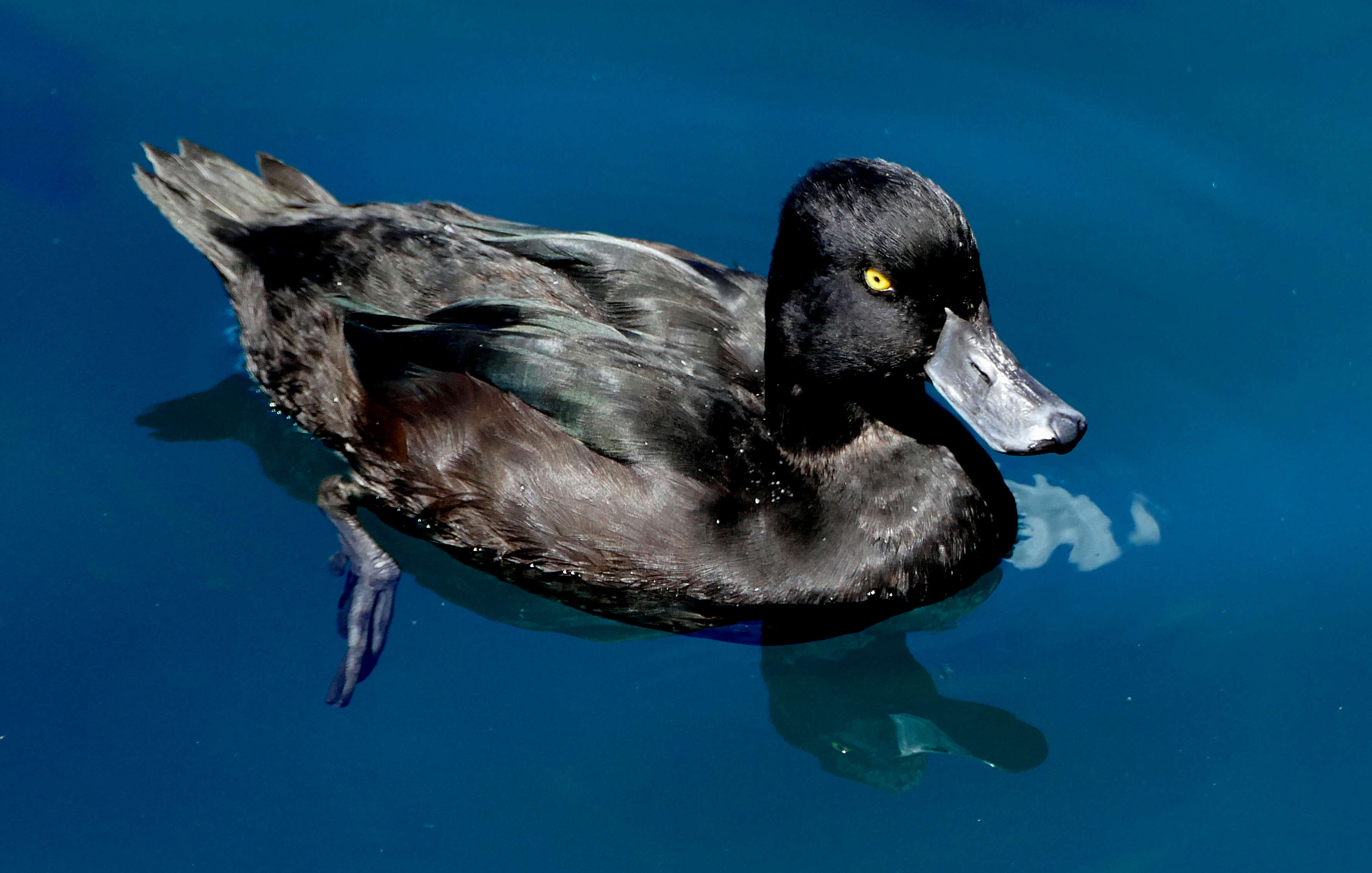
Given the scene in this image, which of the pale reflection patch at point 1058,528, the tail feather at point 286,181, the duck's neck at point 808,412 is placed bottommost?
the pale reflection patch at point 1058,528

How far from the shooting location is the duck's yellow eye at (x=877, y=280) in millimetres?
4297

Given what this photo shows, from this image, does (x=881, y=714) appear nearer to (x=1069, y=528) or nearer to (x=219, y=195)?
(x=1069, y=528)

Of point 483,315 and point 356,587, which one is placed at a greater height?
Answer: point 483,315

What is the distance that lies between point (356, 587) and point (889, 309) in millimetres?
2055

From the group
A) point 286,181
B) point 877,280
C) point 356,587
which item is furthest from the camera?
point 286,181

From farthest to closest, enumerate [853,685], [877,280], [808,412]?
1. [853,685]
2. [808,412]
3. [877,280]

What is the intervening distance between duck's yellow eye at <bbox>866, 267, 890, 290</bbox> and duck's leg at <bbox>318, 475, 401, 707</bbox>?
196cm

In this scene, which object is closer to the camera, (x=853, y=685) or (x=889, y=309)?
(x=889, y=309)

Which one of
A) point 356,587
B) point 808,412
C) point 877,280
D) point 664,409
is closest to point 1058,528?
point 808,412

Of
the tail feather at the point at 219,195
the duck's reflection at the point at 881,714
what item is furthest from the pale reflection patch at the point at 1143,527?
the tail feather at the point at 219,195

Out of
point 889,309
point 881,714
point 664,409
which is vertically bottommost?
point 881,714

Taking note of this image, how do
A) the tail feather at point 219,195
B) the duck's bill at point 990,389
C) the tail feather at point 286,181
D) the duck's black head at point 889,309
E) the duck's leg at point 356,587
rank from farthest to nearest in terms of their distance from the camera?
the tail feather at point 286,181, the tail feather at point 219,195, the duck's leg at point 356,587, the duck's bill at point 990,389, the duck's black head at point 889,309

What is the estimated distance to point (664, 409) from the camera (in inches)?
181

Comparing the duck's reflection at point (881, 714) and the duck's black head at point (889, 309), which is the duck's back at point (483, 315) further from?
the duck's reflection at point (881, 714)
